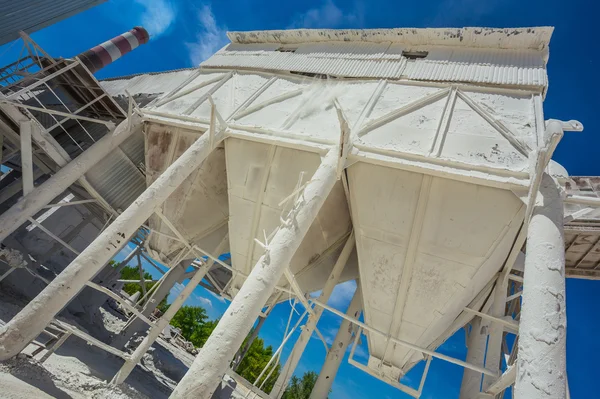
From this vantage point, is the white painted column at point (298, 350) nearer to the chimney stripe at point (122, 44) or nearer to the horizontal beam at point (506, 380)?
the horizontal beam at point (506, 380)

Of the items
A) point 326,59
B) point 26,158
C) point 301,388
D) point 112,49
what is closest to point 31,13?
point 26,158

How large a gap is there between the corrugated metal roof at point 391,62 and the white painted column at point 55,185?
181 inches

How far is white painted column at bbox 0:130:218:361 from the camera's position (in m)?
5.12

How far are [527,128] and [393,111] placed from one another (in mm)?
2663

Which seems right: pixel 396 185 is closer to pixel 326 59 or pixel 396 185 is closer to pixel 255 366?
pixel 326 59

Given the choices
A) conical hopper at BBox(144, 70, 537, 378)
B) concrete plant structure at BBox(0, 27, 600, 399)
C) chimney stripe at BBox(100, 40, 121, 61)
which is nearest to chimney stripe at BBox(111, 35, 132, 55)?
chimney stripe at BBox(100, 40, 121, 61)

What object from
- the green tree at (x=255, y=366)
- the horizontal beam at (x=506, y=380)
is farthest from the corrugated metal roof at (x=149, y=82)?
the green tree at (x=255, y=366)

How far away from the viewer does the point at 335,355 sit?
866cm

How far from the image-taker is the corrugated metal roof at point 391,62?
7.73 metres

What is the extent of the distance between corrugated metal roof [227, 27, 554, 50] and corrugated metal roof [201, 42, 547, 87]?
0.16 metres

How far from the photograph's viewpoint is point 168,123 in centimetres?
980

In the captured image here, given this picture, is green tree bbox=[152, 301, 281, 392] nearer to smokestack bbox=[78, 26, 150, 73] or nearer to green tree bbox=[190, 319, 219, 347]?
green tree bbox=[190, 319, 219, 347]

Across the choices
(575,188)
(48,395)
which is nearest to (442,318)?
(575,188)

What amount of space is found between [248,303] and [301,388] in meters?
42.3
